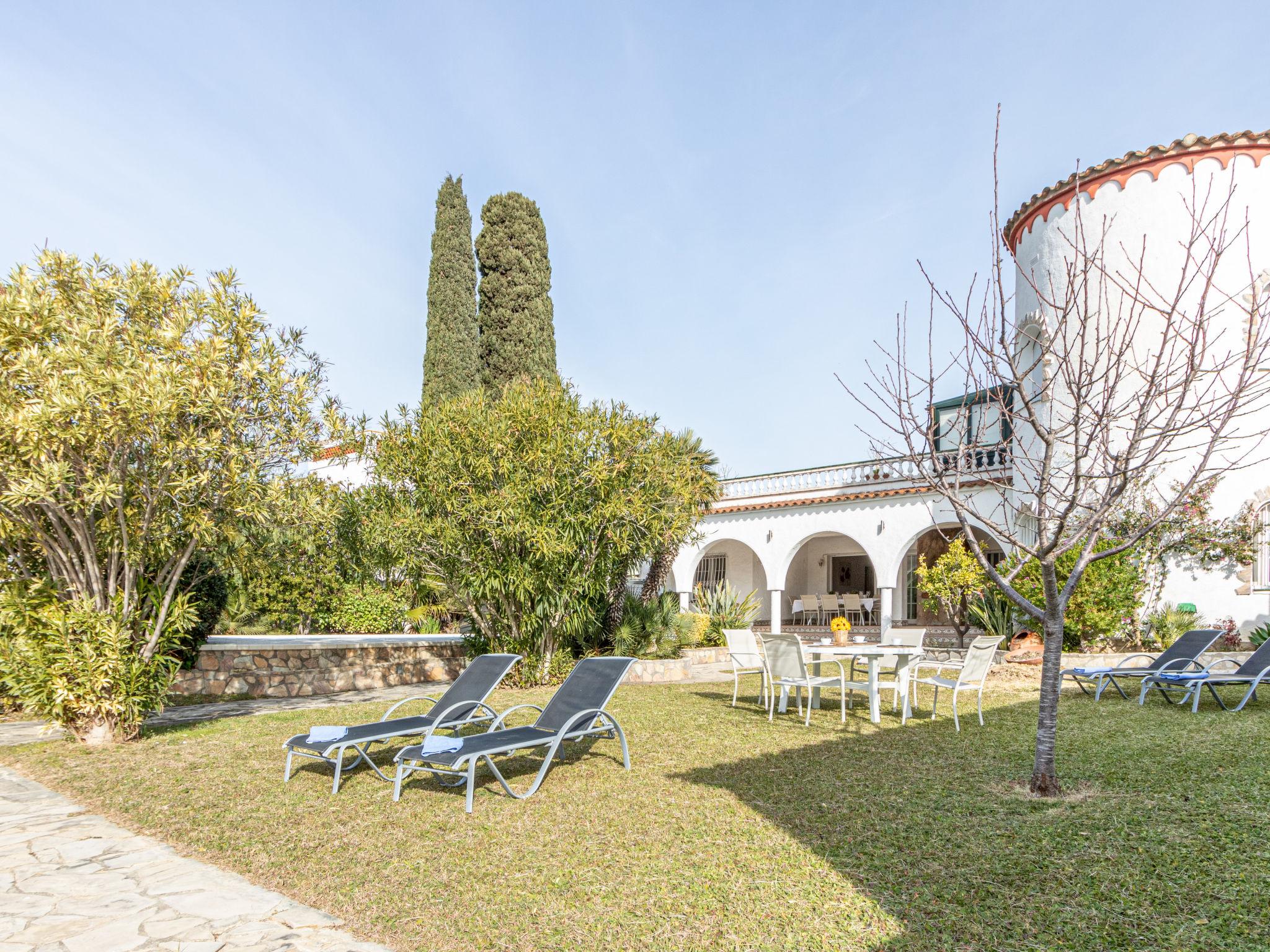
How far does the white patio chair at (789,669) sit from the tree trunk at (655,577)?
5726 millimetres

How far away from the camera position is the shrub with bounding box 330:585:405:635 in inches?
590

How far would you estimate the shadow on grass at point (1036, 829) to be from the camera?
322 cm

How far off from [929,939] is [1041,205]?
15473mm

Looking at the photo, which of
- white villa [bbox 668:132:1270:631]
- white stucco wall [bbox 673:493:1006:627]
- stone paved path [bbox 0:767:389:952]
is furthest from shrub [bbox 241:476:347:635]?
white villa [bbox 668:132:1270:631]

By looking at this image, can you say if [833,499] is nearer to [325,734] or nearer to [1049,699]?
[1049,699]

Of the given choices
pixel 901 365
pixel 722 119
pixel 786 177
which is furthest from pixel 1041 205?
pixel 901 365

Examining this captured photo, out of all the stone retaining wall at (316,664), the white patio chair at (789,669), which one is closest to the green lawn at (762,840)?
the white patio chair at (789,669)

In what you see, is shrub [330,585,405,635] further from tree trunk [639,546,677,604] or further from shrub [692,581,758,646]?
shrub [692,581,758,646]

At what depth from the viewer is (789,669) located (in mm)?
8484

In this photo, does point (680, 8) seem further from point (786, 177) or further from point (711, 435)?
point (711, 435)

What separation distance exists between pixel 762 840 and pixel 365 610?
12239 millimetres

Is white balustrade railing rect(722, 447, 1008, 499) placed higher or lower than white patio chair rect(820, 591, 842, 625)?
higher

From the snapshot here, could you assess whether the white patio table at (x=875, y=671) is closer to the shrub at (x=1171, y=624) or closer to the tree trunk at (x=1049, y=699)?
the tree trunk at (x=1049, y=699)

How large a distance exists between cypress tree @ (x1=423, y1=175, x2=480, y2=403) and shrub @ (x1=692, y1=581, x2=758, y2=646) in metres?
9.07
